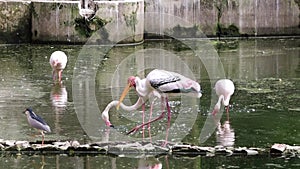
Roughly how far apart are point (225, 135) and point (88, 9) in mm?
8927

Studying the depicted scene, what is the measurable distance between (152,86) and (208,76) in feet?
16.0

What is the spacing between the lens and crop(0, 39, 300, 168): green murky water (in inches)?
340

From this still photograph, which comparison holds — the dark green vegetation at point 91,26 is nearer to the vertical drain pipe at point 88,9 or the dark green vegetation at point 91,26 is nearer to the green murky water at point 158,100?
the vertical drain pipe at point 88,9

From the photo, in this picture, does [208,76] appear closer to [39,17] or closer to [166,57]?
[166,57]

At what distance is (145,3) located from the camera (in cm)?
1981

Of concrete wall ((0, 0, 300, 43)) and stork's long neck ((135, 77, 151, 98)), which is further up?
concrete wall ((0, 0, 300, 43))

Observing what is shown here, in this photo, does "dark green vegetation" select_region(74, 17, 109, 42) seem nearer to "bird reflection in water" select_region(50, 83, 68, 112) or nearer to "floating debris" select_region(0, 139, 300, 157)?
"bird reflection in water" select_region(50, 83, 68, 112)

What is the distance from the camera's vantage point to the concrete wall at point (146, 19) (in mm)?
18141

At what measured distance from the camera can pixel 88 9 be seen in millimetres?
18188

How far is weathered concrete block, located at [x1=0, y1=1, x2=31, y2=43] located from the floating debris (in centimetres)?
981

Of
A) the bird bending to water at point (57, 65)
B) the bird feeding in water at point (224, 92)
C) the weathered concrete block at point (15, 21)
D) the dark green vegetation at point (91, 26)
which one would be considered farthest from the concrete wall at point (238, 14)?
the bird feeding in water at point (224, 92)

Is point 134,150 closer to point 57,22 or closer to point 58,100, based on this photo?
point 58,100

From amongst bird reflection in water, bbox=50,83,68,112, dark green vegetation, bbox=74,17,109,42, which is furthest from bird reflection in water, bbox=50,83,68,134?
dark green vegetation, bbox=74,17,109,42

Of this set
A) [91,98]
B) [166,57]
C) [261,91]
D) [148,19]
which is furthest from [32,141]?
[148,19]
